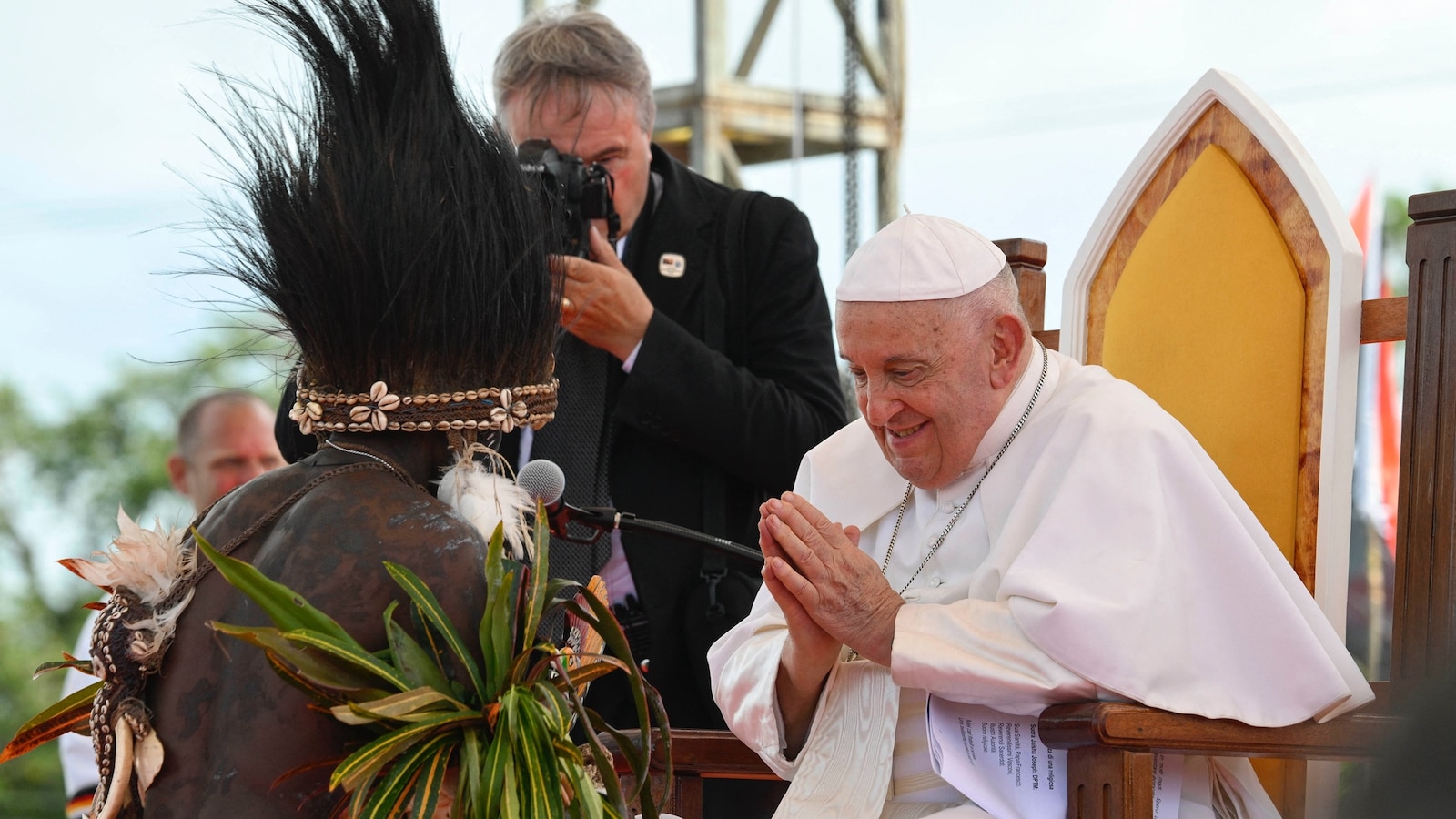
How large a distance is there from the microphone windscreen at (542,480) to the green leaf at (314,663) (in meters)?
0.44

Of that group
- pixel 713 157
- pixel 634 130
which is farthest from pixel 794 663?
pixel 713 157

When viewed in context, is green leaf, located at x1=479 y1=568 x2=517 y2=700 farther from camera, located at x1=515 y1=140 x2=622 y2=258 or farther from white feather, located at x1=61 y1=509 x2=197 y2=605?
camera, located at x1=515 y1=140 x2=622 y2=258

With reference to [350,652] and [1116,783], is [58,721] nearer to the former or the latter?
[350,652]

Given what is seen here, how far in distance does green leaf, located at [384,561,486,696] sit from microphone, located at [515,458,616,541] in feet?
0.94

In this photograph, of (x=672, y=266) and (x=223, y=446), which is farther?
(x=223, y=446)

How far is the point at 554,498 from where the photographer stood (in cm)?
197

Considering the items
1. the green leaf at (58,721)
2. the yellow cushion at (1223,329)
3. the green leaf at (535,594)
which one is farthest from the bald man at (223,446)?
the green leaf at (535,594)

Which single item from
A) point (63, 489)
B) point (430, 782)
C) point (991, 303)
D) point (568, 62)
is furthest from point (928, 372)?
point (63, 489)

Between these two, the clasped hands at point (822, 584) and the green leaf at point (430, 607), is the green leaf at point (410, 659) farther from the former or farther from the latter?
the clasped hands at point (822, 584)

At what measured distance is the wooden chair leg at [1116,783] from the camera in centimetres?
228

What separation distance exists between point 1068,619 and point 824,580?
411mm

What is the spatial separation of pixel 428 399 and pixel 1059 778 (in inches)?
53.2

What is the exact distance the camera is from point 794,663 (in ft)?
9.01

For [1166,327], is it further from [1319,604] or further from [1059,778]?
[1059,778]
